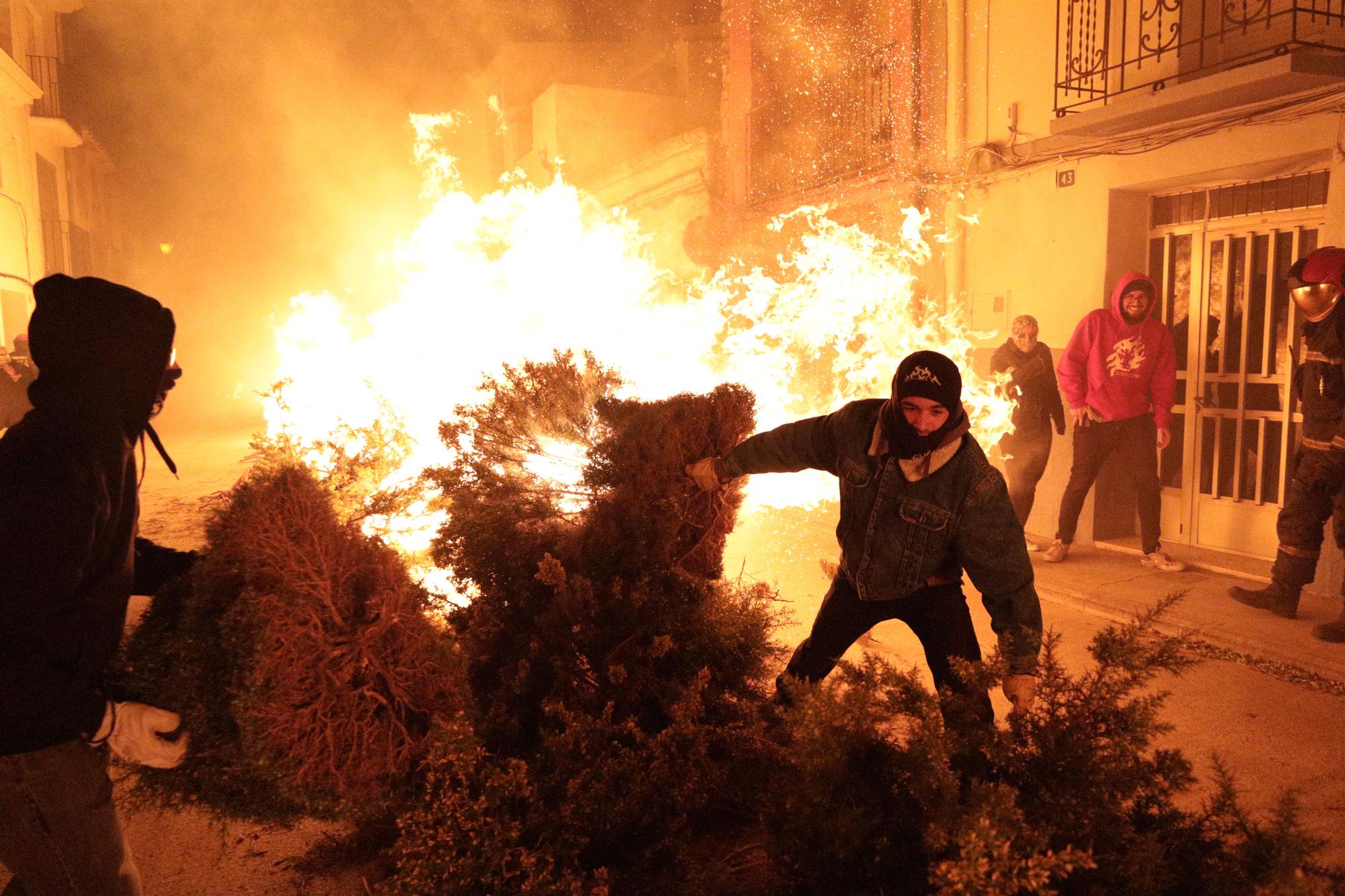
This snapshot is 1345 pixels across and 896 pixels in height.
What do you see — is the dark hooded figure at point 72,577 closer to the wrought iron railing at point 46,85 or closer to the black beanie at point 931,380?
the black beanie at point 931,380

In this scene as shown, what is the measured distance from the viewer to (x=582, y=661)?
3.28 meters

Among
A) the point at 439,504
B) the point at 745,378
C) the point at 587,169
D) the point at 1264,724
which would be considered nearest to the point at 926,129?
the point at 745,378

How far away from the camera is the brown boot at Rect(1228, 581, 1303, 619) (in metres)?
6.14

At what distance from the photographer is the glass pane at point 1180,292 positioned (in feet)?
26.5

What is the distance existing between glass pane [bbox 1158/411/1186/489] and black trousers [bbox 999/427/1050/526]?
101 cm

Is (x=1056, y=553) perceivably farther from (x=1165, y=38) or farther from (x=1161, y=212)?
(x=1165, y=38)

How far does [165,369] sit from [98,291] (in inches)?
9.4

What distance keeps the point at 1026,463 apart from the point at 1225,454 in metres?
1.60

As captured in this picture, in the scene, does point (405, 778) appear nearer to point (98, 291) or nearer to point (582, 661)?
point (582, 661)

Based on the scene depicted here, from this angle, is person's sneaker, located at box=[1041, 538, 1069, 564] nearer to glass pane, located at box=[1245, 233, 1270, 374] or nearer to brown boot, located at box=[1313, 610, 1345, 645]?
glass pane, located at box=[1245, 233, 1270, 374]

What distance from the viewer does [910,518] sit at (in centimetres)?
331

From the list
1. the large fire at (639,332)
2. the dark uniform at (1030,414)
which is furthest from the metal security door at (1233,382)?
the large fire at (639,332)

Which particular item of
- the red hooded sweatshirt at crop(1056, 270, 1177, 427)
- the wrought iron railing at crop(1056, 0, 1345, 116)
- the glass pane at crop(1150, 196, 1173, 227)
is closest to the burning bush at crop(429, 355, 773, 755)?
the red hooded sweatshirt at crop(1056, 270, 1177, 427)

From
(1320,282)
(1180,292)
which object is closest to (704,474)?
(1320,282)
